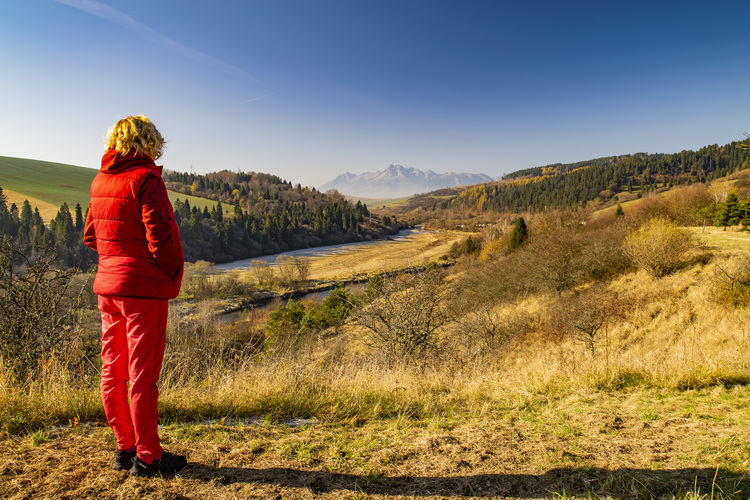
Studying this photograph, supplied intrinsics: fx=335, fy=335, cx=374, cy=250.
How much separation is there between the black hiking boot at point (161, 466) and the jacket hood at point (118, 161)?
6.35 ft

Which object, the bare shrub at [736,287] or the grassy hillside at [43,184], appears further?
the grassy hillside at [43,184]

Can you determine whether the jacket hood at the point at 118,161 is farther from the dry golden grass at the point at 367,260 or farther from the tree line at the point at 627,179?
the tree line at the point at 627,179

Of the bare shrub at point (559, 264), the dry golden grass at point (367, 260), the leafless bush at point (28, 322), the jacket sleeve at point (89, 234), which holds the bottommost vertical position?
the dry golden grass at point (367, 260)

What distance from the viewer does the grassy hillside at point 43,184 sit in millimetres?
66875

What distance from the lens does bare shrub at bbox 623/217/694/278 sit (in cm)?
1970

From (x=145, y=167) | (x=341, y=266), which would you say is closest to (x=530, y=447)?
(x=145, y=167)

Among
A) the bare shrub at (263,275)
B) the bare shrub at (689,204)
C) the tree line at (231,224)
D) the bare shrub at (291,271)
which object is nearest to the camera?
the bare shrub at (689,204)

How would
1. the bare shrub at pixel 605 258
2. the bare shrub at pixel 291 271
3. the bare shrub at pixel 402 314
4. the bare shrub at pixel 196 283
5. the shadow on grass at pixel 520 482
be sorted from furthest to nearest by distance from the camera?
the bare shrub at pixel 291 271 → the bare shrub at pixel 196 283 → the bare shrub at pixel 605 258 → the bare shrub at pixel 402 314 → the shadow on grass at pixel 520 482

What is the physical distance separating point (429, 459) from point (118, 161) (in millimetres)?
3050

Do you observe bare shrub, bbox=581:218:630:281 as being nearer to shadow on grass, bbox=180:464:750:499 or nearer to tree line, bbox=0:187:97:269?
shadow on grass, bbox=180:464:750:499

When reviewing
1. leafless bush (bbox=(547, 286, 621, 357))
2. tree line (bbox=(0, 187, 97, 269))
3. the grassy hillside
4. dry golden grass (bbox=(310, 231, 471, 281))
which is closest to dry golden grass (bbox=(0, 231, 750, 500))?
leafless bush (bbox=(547, 286, 621, 357))

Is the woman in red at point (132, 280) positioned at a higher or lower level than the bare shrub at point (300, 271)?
higher

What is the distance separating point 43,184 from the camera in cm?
8125

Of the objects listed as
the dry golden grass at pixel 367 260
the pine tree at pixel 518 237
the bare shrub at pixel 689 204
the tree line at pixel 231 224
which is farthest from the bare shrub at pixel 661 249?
the tree line at pixel 231 224
